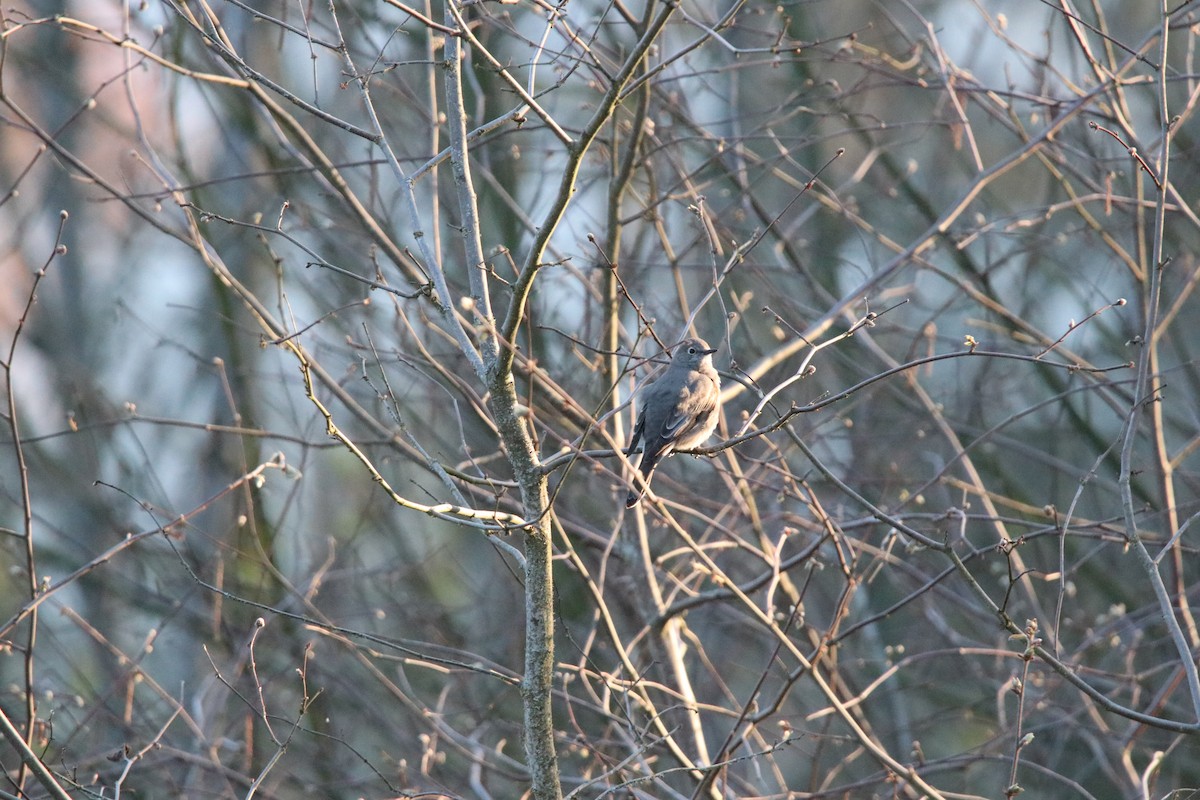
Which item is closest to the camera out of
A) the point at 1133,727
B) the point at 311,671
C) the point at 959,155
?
the point at 1133,727

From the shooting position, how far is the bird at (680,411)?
5871mm

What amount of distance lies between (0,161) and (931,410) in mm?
11901

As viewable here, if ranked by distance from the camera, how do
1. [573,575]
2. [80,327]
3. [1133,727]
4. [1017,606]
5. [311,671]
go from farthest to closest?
[80,327] → [573,575] → [311,671] → [1017,606] → [1133,727]

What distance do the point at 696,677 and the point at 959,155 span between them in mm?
5164

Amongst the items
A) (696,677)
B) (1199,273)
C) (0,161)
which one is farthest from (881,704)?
(0,161)

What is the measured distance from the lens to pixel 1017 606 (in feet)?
24.1

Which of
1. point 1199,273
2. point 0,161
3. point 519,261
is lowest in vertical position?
point 1199,273

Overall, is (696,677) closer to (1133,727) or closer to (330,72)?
(1133,727)

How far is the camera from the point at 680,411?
5.95 meters

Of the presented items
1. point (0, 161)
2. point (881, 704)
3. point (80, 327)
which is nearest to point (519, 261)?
point (881, 704)

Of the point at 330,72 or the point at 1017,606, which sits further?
the point at 330,72

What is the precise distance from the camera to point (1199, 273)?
6320 mm

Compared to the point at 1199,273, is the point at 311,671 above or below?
below

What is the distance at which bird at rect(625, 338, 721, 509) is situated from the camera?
19.3ft
